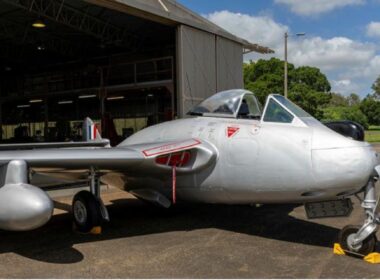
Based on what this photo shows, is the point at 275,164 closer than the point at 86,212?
Yes

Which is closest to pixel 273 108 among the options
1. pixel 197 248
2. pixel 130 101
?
pixel 197 248

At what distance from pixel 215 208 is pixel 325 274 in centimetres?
481

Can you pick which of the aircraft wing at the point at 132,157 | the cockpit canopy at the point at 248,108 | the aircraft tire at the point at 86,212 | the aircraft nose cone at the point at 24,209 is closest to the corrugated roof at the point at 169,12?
the cockpit canopy at the point at 248,108

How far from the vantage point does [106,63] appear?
28172mm

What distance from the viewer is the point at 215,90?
62.8 ft

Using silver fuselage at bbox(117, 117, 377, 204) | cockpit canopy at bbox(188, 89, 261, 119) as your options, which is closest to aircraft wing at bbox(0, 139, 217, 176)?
silver fuselage at bbox(117, 117, 377, 204)

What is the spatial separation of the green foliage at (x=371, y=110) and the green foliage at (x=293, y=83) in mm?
20760

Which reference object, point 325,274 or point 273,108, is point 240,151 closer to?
point 273,108

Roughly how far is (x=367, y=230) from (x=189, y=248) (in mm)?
2451

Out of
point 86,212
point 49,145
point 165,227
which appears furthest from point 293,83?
point 86,212

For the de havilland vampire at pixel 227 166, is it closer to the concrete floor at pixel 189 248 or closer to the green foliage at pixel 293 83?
the concrete floor at pixel 189 248

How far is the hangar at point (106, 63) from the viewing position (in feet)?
57.4

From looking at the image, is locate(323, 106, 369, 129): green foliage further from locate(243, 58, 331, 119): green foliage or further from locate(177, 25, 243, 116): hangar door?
locate(177, 25, 243, 116): hangar door

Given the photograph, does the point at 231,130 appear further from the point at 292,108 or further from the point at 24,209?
the point at 24,209
